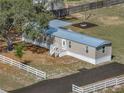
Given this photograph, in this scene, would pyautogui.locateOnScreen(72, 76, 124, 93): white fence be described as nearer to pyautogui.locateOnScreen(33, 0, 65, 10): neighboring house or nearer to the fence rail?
the fence rail

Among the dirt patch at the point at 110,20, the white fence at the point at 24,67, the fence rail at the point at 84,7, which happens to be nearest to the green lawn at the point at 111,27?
the dirt patch at the point at 110,20

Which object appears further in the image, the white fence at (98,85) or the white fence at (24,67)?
the white fence at (24,67)

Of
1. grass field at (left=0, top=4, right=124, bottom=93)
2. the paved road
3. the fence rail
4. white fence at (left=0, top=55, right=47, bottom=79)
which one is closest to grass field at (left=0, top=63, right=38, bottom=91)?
grass field at (left=0, top=4, right=124, bottom=93)

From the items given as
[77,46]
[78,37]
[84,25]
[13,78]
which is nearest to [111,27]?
[84,25]

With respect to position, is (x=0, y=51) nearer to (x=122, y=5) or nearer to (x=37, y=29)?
(x=37, y=29)

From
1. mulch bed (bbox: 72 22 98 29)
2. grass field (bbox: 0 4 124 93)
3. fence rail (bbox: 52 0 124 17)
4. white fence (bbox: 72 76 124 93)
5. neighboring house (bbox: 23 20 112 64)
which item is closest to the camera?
white fence (bbox: 72 76 124 93)

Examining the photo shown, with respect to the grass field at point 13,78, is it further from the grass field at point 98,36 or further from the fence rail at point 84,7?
the fence rail at point 84,7

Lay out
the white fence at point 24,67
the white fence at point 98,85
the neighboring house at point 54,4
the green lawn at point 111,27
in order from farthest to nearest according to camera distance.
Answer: the neighboring house at point 54,4 → the green lawn at point 111,27 → the white fence at point 24,67 → the white fence at point 98,85
